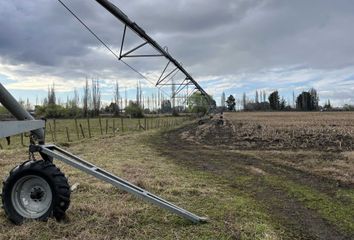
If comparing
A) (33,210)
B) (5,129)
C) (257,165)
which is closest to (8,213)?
(33,210)

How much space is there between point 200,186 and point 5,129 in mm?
4798

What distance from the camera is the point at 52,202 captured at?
649 centimetres

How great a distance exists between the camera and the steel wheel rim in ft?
21.6

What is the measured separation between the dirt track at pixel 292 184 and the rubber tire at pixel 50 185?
323 cm

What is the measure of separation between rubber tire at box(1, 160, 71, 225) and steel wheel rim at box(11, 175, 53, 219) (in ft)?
0.20

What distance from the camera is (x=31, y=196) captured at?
6.71m

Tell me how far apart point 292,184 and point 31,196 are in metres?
6.24

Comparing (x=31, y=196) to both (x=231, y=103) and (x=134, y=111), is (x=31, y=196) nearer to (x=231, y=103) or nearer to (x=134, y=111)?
(x=134, y=111)

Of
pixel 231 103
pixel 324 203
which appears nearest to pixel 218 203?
pixel 324 203

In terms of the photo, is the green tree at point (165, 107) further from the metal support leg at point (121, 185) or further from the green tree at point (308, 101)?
the metal support leg at point (121, 185)

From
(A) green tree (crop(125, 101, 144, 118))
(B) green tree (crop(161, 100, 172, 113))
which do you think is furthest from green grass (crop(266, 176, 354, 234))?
(B) green tree (crop(161, 100, 172, 113))

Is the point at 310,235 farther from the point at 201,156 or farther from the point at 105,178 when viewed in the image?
the point at 201,156

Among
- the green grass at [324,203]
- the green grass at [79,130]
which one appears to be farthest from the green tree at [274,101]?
the green grass at [324,203]

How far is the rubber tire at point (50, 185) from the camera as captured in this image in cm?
648
